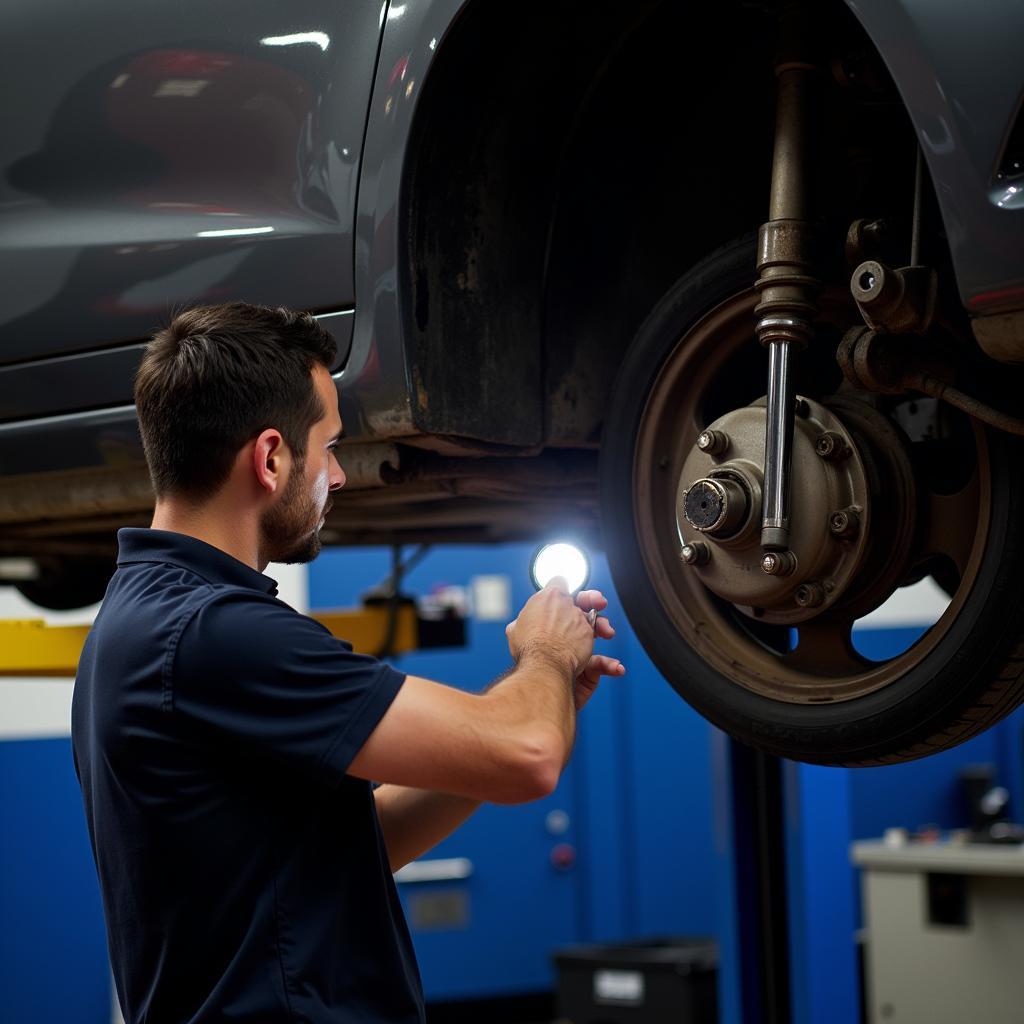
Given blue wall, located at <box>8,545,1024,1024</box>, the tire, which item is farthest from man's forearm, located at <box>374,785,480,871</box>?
blue wall, located at <box>8,545,1024,1024</box>

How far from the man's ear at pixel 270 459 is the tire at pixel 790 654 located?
0.49m

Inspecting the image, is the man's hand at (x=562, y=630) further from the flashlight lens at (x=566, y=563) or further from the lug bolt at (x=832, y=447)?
the flashlight lens at (x=566, y=563)

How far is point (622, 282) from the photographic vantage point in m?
1.84

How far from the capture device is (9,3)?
1.81m

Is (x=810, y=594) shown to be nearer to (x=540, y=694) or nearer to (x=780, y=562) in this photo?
(x=780, y=562)

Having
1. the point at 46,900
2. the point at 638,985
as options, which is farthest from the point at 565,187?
the point at 46,900

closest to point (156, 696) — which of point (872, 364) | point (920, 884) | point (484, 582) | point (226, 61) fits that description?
point (872, 364)

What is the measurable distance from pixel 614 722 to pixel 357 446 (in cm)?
429

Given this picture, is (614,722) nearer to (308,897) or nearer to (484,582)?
(484,582)

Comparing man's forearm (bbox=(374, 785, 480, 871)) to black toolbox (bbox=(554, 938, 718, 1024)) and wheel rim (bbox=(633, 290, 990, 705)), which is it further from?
black toolbox (bbox=(554, 938, 718, 1024))

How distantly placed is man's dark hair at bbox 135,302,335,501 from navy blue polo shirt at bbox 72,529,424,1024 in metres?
0.11

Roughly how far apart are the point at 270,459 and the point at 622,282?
2.30ft

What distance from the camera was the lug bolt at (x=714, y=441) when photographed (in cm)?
150

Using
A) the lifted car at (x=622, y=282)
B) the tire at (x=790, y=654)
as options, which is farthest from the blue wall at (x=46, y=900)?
the tire at (x=790, y=654)
